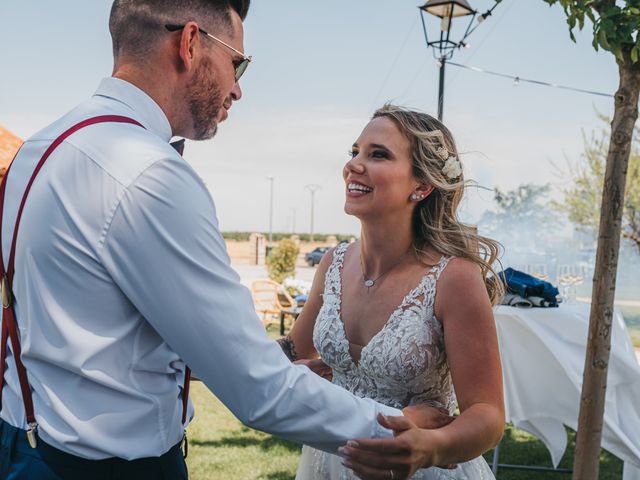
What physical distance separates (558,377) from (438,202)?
2496mm

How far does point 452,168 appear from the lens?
2.66 metres

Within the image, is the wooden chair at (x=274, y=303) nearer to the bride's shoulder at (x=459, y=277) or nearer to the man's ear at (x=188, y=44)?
the bride's shoulder at (x=459, y=277)

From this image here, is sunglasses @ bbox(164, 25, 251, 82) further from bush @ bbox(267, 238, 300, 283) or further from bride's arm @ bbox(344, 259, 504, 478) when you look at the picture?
bush @ bbox(267, 238, 300, 283)

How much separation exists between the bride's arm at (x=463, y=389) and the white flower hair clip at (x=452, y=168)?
0.40 m

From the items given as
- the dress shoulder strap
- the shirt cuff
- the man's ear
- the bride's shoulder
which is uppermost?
the man's ear

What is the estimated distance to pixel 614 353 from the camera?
4.32 meters

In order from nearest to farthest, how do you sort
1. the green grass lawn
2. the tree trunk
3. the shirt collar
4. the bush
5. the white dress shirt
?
the white dress shirt
the shirt collar
the tree trunk
the green grass lawn
the bush

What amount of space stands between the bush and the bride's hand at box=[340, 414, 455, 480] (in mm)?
17038

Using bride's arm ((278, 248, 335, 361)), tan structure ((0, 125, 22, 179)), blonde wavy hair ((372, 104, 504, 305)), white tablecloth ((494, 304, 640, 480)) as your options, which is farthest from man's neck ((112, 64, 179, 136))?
white tablecloth ((494, 304, 640, 480))

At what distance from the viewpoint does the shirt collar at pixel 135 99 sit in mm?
1512

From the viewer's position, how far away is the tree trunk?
325cm

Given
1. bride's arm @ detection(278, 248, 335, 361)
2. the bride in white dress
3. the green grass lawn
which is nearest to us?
the bride in white dress

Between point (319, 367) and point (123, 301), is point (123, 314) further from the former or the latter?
point (319, 367)

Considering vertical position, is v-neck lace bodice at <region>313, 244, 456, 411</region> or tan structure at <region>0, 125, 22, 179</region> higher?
tan structure at <region>0, 125, 22, 179</region>
